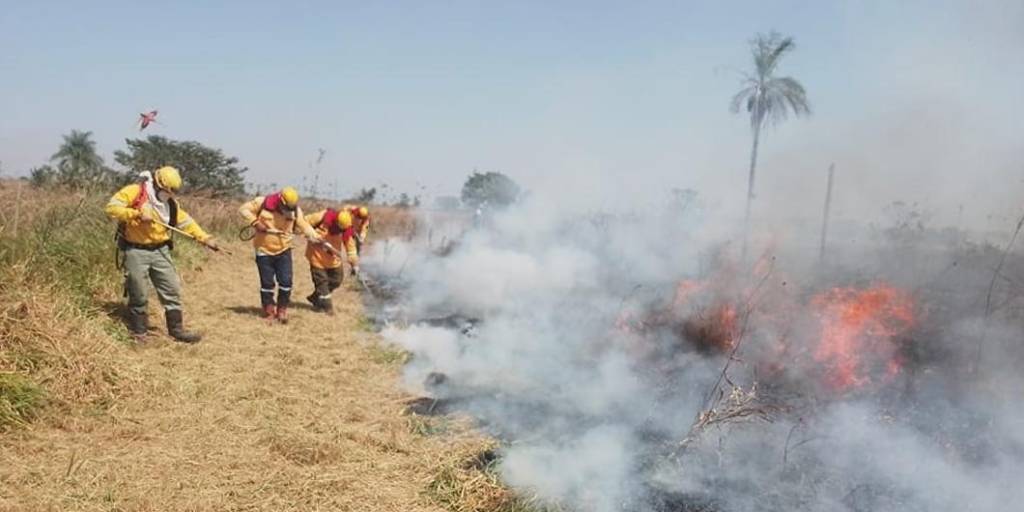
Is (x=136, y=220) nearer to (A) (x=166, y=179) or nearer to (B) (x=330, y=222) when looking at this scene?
(A) (x=166, y=179)

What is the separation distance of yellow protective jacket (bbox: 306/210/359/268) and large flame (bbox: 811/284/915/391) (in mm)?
6737

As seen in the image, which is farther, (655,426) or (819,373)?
(819,373)

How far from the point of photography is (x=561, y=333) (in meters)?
8.70

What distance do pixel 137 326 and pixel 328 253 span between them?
132 inches

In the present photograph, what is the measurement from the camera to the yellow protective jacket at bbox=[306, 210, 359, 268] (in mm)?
9492

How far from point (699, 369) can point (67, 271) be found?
22.9 feet

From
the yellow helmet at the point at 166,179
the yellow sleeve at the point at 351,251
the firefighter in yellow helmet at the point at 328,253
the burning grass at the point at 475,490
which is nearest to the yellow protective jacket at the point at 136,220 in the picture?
the yellow helmet at the point at 166,179

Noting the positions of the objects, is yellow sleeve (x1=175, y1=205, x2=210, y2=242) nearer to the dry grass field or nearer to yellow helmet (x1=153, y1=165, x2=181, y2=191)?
yellow helmet (x1=153, y1=165, x2=181, y2=191)

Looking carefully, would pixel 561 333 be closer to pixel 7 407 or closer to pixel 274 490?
pixel 274 490

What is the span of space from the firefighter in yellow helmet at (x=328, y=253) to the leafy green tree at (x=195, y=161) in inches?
445

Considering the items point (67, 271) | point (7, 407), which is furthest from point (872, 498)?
point (67, 271)

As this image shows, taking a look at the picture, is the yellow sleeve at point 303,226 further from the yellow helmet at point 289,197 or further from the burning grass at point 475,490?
the burning grass at point 475,490

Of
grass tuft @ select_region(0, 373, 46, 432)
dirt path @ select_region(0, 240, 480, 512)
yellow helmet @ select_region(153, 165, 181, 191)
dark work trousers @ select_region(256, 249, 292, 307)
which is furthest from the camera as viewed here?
dark work trousers @ select_region(256, 249, 292, 307)

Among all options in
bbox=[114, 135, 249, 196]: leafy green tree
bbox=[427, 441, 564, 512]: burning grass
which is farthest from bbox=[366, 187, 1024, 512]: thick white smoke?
bbox=[114, 135, 249, 196]: leafy green tree
